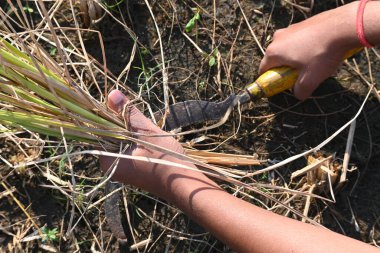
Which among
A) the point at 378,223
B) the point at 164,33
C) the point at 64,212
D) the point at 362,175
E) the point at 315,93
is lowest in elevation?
the point at 378,223

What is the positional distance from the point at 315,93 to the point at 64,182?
2.78 ft

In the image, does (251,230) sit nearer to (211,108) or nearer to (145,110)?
(211,108)

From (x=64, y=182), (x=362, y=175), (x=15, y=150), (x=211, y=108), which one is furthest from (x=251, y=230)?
(x=15, y=150)

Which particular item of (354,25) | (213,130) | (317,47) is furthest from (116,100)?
(354,25)

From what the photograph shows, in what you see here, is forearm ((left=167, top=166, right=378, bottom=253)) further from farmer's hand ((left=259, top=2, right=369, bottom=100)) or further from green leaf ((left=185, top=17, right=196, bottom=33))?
green leaf ((left=185, top=17, right=196, bottom=33))

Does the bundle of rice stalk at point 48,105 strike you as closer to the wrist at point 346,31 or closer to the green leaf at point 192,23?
the green leaf at point 192,23

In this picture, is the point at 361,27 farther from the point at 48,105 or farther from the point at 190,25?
the point at 48,105

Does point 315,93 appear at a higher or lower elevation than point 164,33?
lower

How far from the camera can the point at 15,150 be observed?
158 cm

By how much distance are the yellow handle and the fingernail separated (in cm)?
42

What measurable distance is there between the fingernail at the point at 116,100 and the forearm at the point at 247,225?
233 mm

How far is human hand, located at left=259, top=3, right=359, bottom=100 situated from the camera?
1.43 m

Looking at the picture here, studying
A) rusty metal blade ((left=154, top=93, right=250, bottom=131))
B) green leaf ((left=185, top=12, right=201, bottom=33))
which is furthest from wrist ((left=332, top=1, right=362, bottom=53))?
green leaf ((left=185, top=12, right=201, bottom=33))

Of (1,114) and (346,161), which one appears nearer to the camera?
(1,114)
